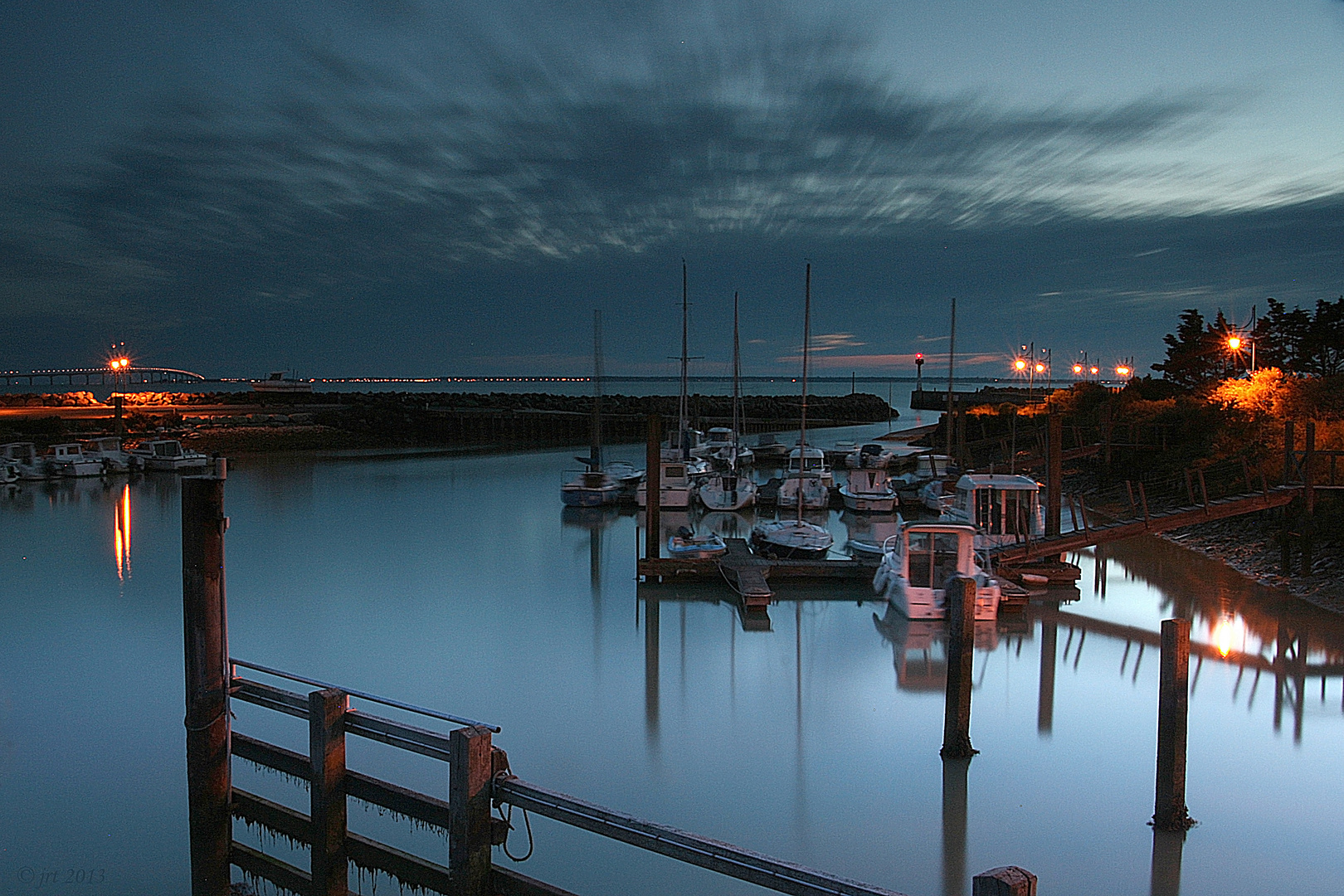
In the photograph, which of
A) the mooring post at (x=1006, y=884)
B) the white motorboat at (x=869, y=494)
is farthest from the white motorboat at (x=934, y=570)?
the white motorboat at (x=869, y=494)

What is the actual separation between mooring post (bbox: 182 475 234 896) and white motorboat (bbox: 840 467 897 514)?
23.5 m

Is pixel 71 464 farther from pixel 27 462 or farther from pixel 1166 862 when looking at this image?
pixel 1166 862

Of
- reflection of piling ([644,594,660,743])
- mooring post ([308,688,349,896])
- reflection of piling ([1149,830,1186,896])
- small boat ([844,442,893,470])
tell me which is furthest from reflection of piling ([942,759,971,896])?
small boat ([844,442,893,470])

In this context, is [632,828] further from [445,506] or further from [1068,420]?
[1068,420]

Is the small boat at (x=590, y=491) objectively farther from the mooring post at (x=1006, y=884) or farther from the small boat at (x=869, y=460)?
the mooring post at (x=1006, y=884)

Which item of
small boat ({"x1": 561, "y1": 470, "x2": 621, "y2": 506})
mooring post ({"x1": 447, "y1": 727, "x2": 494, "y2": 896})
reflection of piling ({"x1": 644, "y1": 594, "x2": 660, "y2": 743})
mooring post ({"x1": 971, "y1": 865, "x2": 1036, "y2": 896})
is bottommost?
reflection of piling ({"x1": 644, "y1": 594, "x2": 660, "y2": 743})

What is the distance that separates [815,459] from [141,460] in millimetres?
30441

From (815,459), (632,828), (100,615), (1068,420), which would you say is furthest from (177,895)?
(1068,420)

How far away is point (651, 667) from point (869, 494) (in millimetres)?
16314

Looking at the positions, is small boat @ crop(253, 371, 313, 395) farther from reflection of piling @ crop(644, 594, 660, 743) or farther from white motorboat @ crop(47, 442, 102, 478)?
reflection of piling @ crop(644, 594, 660, 743)

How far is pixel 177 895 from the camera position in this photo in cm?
727

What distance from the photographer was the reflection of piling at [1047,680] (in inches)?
440

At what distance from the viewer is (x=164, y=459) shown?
42.1 meters

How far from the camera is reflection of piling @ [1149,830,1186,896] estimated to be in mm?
7301
